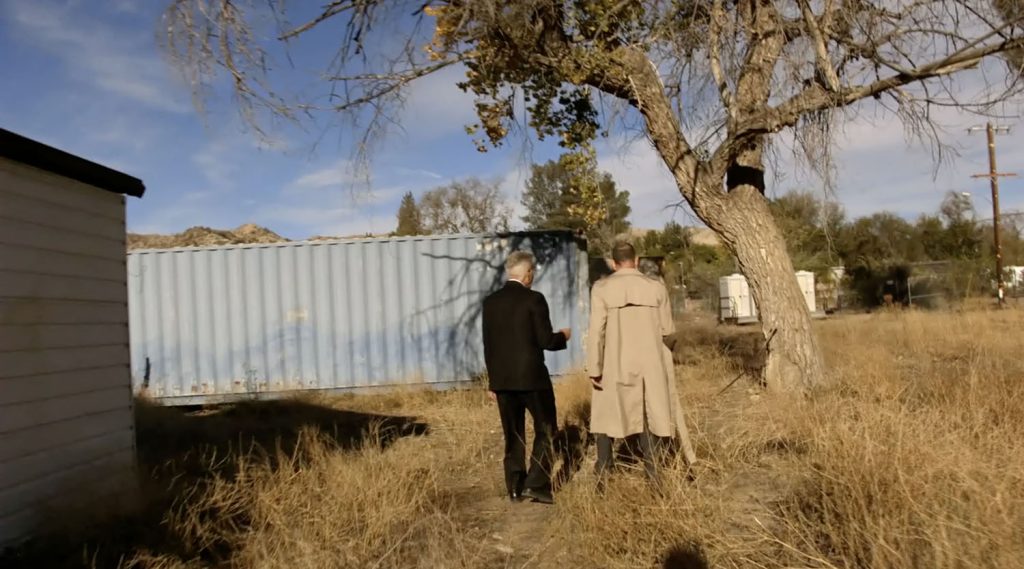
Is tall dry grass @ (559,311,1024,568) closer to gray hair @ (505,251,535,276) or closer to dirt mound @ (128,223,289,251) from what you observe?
gray hair @ (505,251,535,276)

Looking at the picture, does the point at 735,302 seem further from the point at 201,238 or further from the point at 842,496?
the point at 842,496

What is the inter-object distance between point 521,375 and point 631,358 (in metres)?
0.73

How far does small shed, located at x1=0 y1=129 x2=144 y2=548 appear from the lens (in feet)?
14.5

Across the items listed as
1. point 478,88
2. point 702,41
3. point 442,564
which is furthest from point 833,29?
point 442,564

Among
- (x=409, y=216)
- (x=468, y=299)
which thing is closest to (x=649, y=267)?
(x=468, y=299)

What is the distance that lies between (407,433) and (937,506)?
5558mm

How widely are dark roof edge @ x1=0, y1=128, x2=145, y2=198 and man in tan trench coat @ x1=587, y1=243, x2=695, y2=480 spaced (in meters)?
3.48

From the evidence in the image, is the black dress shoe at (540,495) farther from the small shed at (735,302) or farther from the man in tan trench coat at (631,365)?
the small shed at (735,302)

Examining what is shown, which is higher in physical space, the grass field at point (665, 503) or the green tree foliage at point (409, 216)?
the green tree foliage at point (409, 216)

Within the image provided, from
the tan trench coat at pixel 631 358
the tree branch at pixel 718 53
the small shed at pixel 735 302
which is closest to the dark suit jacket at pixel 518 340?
the tan trench coat at pixel 631 358

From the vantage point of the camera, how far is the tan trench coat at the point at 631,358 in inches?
189

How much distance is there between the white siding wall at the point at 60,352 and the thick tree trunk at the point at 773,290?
594 cm

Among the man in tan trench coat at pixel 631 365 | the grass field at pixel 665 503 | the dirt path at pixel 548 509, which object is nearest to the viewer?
the grass field at pixel 665 503

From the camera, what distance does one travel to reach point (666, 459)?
489 cm
